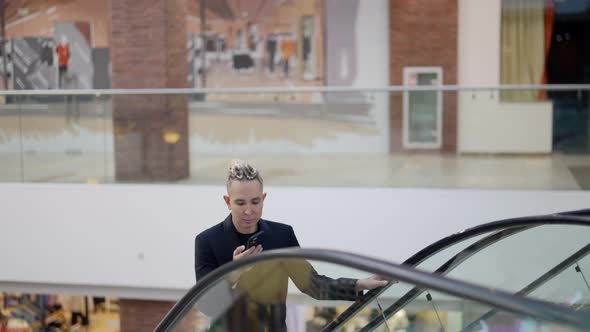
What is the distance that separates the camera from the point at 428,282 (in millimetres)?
Result: 2191

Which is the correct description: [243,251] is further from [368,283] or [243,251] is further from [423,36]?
[423,36]

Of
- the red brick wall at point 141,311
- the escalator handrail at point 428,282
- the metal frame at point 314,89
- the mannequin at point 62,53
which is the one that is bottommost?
the red brick wall at point 141,311

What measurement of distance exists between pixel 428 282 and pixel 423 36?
1249 centimetres

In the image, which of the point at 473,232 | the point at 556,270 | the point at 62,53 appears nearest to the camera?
the point at 473,232

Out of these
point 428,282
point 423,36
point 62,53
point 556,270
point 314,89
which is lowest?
point 556,270

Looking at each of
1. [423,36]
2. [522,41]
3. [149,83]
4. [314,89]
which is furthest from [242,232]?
[522,41]

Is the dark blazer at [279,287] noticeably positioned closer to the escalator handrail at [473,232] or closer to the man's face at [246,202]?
the escalator handrail at [473,232]

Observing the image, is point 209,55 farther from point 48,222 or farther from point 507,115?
point 507,115

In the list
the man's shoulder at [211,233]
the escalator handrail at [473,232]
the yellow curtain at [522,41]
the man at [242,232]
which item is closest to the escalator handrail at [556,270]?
the escalator handrail at [473,232]

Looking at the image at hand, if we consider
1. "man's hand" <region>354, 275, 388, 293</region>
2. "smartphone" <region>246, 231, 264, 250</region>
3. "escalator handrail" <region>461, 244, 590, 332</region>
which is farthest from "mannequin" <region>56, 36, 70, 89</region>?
"man's hand" <region>354, 275, 388, 293</region>

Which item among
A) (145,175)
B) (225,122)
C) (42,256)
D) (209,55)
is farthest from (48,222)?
(209,55)

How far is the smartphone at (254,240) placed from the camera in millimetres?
3555

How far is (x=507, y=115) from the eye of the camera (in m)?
9.01

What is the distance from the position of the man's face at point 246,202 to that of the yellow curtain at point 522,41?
1133 cm
